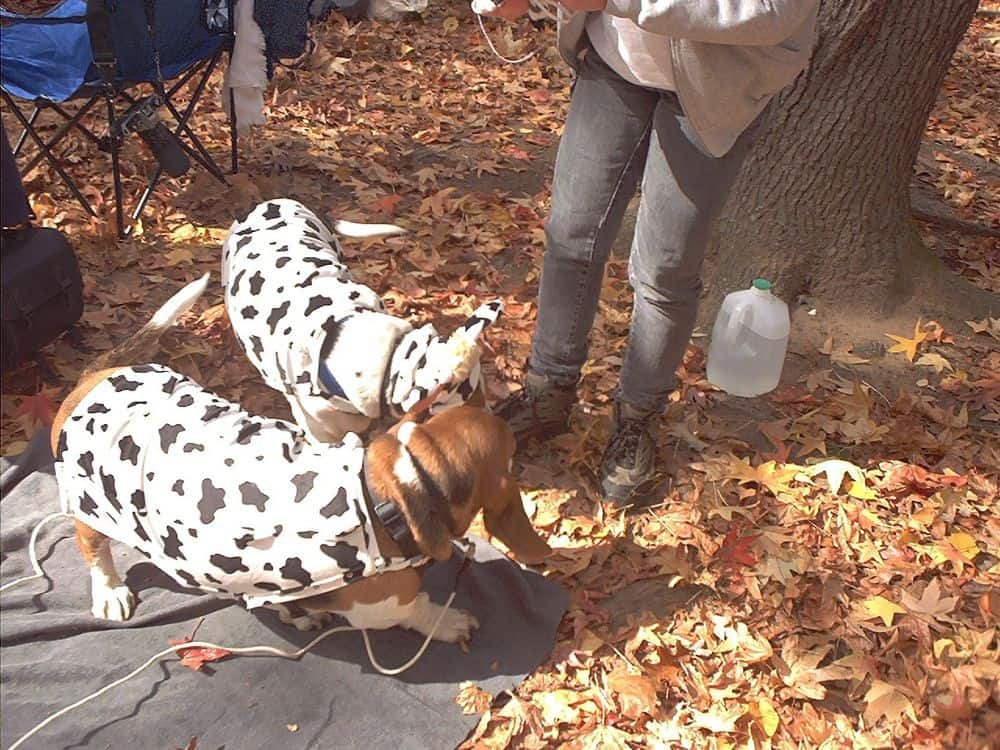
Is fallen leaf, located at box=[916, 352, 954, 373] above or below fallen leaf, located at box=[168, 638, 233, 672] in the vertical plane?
above

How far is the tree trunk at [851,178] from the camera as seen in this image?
2.97 metres

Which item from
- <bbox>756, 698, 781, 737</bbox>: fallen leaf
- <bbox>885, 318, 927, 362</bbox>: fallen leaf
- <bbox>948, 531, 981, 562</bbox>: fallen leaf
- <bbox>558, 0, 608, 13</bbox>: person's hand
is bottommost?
<bbox>756, 698, 781, 737</bbox>: fallen leaf

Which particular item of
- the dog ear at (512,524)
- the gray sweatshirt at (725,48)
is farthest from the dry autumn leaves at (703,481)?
the gray sweatshirt at (725,48)

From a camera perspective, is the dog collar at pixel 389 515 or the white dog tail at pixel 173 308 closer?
the dog collar at pixel 389 515

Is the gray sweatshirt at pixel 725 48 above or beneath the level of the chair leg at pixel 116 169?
above

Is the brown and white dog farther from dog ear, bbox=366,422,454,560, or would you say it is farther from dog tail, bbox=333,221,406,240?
dog tail, bbox=333,221,406,240

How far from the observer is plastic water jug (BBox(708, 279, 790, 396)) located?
3156mm

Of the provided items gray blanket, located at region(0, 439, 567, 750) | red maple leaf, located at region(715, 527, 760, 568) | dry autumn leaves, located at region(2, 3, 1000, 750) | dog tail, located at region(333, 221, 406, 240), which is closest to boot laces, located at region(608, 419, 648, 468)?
dry autumn leaves, located at region(2, 3, 1000, 750)

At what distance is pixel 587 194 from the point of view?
238cm

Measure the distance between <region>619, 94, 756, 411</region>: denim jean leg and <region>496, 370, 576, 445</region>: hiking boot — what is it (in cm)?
24

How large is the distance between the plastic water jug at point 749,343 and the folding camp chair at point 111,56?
264 centimetres

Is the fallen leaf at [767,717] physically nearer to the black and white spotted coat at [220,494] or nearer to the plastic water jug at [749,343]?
the black and white spotted coat at [220,494]

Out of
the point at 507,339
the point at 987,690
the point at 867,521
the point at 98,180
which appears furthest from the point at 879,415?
the point at 98,180

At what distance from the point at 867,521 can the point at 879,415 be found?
56 cm
